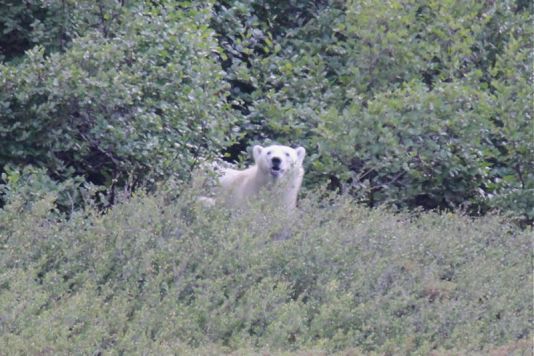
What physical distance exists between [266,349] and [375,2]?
643 centimetres

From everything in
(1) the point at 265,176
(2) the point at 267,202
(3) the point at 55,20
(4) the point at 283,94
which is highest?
(3) the point at 55,20

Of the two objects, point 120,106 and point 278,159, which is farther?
point 278,159

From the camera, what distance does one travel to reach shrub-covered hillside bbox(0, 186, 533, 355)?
21.5 ft

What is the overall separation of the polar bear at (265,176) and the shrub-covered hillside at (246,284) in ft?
3.78

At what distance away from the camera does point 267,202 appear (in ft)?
29.2

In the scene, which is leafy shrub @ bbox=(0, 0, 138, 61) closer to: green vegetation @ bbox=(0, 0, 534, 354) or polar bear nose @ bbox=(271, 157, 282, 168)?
green vegetation @ bbox=(0, 0, 534, 354)

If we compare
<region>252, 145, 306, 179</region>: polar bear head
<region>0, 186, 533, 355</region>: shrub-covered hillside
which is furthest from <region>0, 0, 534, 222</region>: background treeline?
<region>0, 186, 533, 355</region>: shrub-covered hillside

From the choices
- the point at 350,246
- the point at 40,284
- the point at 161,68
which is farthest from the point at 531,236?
the point at 40,284

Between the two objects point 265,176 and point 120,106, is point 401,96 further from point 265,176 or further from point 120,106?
point 120,106

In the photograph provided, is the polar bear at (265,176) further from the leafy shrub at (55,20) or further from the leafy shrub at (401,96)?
the leafy shrub at (55,20)

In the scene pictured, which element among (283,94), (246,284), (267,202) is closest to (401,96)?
(283,94)

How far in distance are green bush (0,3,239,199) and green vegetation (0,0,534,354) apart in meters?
0.02

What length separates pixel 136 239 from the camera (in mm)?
7625

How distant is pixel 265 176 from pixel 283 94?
2094 mm
